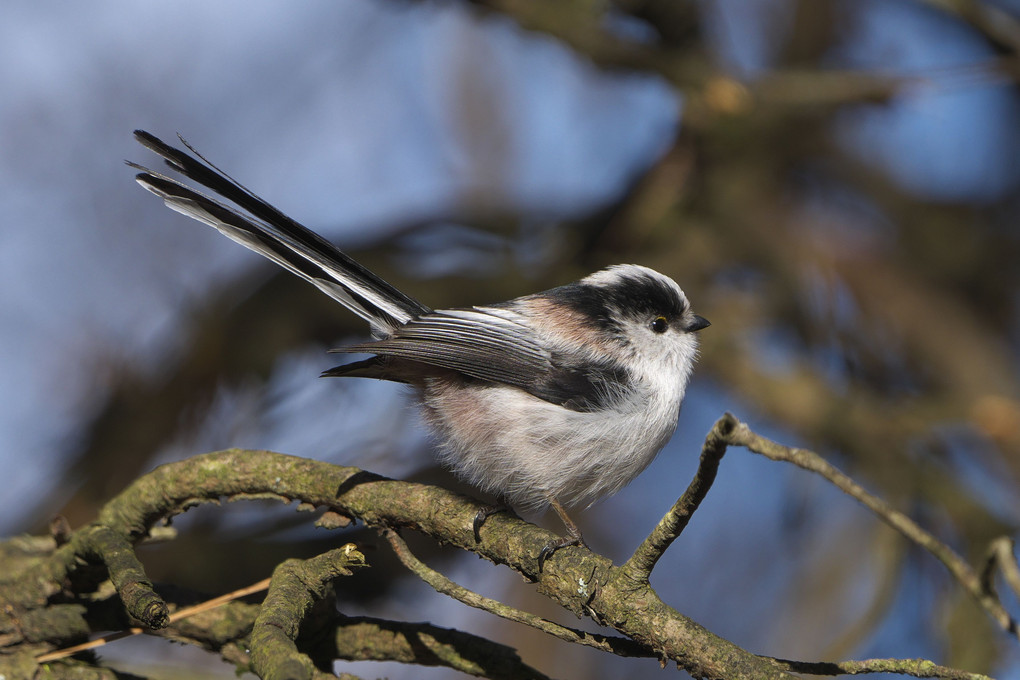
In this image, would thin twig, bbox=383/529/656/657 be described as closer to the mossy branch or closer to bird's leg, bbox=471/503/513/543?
the mossy branch

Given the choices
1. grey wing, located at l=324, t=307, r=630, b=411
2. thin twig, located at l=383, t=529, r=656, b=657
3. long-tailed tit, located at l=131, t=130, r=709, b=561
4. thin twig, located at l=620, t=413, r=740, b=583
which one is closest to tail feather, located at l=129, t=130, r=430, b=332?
long-tailed tit, located at l=131, t=130, r=709, b=561

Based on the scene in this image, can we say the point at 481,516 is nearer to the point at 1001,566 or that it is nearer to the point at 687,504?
the point at 687,504

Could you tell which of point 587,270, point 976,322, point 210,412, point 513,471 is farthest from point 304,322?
point 976,322

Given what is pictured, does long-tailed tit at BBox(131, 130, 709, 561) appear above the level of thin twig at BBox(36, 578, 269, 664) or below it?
above

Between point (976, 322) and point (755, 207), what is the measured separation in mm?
1628

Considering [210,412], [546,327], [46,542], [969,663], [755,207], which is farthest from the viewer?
[755,207]

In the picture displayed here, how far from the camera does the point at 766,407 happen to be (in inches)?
178

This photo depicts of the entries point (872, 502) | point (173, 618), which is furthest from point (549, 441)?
point (872, 502)

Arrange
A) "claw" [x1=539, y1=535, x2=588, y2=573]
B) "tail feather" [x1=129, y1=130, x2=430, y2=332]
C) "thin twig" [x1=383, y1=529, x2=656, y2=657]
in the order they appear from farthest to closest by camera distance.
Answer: "tail feather" [x1=129, y1=130, x2=430, y2=332] < "claw" [x1=539, y1=535, x2=588, y2=573] < "thin twig" [x1=383, y1=529, x2=656, y2=657]

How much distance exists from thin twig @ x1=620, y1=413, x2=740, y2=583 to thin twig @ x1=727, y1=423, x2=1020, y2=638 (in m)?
0.03

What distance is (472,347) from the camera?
280 centimetres

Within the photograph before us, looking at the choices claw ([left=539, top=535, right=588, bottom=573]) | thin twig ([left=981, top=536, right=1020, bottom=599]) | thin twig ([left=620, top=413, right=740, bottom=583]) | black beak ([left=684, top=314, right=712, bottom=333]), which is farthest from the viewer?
black beak ([left=684, top=314, right=712, bottom=333])

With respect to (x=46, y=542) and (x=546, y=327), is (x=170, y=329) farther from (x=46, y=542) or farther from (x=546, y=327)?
(x=546, y=327)

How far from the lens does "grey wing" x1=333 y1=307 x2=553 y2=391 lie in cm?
272
